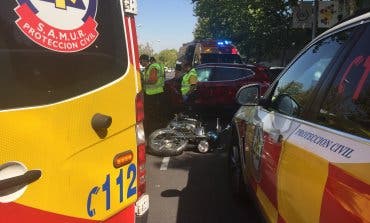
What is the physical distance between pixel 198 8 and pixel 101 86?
4917 cm

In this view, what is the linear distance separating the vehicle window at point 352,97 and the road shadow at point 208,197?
165cm

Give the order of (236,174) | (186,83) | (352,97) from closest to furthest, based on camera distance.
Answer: (352,97)
(236,174)
(186,83)

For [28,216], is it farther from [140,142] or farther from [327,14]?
[327,14]

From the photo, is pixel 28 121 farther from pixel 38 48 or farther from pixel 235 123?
pixel 235 123

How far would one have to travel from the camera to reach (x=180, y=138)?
8672 mm

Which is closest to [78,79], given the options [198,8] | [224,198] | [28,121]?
[28,121]

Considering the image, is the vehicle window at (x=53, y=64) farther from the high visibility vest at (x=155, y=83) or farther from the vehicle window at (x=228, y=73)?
the vehicle window at (x=228, y=73)

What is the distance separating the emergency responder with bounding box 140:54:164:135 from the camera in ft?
38.0

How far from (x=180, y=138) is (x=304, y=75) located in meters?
5.25

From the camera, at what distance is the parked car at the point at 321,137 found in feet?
6.91

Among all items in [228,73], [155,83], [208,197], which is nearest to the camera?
[208,197]

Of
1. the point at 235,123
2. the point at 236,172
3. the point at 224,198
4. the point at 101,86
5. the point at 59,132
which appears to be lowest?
the point at 224,198

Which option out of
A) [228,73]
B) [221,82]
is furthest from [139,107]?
[228,73]

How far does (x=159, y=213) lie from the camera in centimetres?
548
